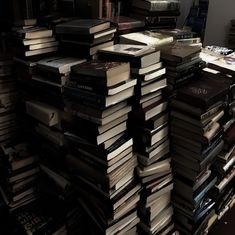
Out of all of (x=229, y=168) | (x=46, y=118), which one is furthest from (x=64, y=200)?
(x=229, y=168)

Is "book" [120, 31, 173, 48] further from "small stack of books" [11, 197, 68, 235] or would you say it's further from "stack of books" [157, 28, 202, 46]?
"small stack of books" [11, 197, 68, 235]

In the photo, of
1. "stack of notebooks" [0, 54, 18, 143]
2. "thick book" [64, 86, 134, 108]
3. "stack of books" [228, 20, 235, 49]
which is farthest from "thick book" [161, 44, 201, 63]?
"stack of notebooks" [0, 54, 18, 143]

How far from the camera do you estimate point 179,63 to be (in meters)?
1.29

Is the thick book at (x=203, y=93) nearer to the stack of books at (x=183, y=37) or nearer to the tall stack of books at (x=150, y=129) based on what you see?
the tall stack of books at (x=150, y=129)

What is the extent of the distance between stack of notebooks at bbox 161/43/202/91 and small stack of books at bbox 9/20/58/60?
49 cm

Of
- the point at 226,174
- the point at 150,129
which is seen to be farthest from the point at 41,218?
the point at 226,174

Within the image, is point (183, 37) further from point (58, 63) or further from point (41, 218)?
point (41, 218)

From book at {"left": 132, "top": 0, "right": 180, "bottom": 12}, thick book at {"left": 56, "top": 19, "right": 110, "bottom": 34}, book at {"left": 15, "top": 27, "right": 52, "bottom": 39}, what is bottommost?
book at {"left": 15, "top": 27, "right": 52, "bottom": 39}

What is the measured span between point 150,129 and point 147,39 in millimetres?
407

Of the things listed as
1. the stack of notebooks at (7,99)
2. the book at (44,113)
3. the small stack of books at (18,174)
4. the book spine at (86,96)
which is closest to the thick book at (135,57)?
the book spine at (86,96)

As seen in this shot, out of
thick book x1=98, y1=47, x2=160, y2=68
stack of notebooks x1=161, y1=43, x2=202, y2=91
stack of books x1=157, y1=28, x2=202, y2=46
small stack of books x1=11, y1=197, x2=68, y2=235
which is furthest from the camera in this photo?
stack of books x1=157, y1=28, x2=202, y2=46

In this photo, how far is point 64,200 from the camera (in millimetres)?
1479

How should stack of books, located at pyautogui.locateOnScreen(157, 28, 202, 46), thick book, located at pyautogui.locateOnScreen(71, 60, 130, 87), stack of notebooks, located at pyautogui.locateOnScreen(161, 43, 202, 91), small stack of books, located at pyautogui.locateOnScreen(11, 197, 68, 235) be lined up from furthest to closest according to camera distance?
stack of books, located at pyautogui.locateOnScreen(157, 28, 202, 46), small stack of books, located at pyautogui.locateOnScreen(11, 197, 68, 235), stack of notebooks, located at pyautogui.locateOnScreen(161, 43, 202, 91), thick book, located at pyautogui.locateOnScreen(71, 60, 130, 87)

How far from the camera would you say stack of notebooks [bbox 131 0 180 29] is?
5.19 ft
